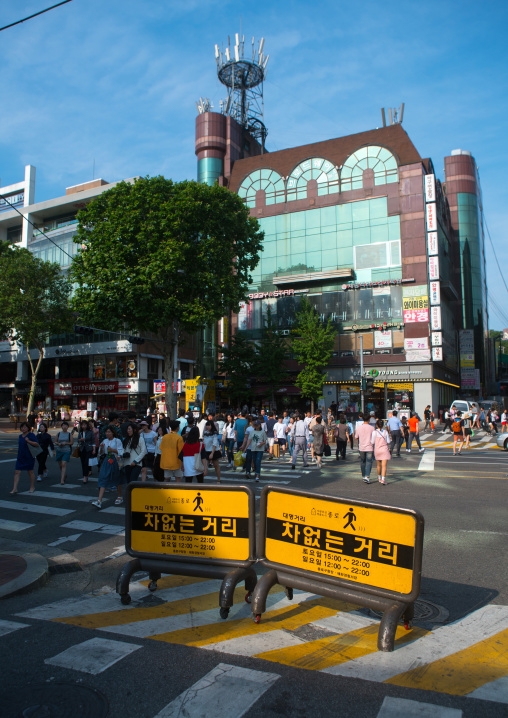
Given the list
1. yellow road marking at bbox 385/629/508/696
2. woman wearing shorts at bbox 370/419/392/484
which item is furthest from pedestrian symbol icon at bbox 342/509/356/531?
woman wearing shorts at bbox 370/419/392/484

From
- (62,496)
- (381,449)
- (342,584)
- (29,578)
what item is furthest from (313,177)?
(342,584)

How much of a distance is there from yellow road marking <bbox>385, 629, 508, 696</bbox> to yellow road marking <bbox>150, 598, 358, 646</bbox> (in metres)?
1.21

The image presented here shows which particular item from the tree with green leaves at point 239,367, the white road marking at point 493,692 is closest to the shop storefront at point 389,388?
the tree with green leaves at point 239,367

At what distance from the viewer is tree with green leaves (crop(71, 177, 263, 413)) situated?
29.5m

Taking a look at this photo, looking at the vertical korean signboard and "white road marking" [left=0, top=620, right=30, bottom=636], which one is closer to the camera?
"white road marking" [left=0, top=620, right=30, bottom=636]

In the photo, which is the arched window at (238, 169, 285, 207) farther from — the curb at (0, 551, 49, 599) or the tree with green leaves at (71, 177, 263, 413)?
the curb at (0, 551, 49, 599)

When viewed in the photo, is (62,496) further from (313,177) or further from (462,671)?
(313,177)

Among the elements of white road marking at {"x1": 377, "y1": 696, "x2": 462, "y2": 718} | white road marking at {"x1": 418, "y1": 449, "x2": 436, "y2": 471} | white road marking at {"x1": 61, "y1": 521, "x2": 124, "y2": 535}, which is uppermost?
white road marking at {"x1": 377, "y1": 696, "x2": 462, "y2": 718}

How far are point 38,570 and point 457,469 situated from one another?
43.9 feet

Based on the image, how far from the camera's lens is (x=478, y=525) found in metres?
8.33

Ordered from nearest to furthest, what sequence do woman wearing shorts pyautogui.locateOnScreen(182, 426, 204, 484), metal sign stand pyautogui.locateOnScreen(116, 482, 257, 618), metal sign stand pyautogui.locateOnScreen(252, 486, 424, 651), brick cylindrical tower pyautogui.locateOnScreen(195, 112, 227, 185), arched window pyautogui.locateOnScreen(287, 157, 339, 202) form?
metal sign stand pyautogui.locateOnScreen(252, 486, 424, 651)
metal sign stand pyautogui.locateOnScreen(116, 482, 257, 618)
woman wearing shorts pyautogui.locateOnScreen(182, 426, 204, 484)
arched window pyautogui.locateOnScreen(287, 157, 339, 202)
brick cylindrical tower pyautogui.locateOnScreen(195, 112, 227, 185)

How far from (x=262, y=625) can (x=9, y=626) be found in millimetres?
2321

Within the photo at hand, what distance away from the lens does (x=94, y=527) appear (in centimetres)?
873

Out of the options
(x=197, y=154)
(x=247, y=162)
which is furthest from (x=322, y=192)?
(x=197, y=154)
